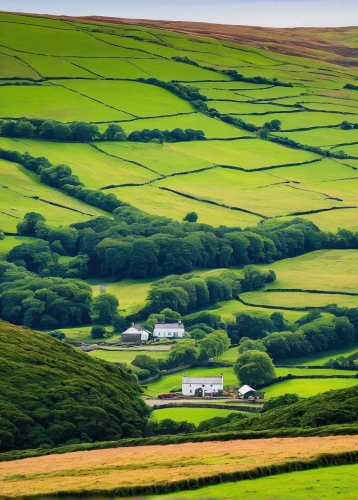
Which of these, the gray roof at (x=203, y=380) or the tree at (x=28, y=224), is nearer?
the gray roof at (x=203, y=380)

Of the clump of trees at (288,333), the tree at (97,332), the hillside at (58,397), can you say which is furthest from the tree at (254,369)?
the tree at (97,332)

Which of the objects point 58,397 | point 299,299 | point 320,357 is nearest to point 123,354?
point 320,357

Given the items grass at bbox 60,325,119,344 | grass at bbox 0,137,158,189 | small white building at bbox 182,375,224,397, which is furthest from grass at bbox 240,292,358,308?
grass at bbox 0,137,158,189

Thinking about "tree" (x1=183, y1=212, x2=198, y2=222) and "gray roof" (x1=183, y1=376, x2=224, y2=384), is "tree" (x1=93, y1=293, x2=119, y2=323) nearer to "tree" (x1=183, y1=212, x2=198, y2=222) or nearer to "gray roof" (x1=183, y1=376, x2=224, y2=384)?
"gray roof" (x1=183, y1=376, x2=224, y2=384)

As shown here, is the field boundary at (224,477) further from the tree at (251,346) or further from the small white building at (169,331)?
the small white building at (169,331)

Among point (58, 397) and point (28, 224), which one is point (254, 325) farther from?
point (58, 397)
